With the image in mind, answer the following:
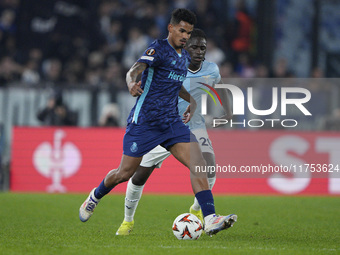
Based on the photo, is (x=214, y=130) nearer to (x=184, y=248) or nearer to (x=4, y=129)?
(x=4, y=129)

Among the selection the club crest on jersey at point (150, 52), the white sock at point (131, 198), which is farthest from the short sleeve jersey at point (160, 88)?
the white sock at point (131, 198)

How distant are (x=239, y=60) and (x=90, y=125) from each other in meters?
4.75

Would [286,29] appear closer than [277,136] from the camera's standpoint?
No

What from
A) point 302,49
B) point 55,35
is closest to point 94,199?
point 55,35

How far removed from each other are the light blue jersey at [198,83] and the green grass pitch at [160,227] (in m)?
1.32

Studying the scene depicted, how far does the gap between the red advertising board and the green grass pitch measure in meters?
0.84

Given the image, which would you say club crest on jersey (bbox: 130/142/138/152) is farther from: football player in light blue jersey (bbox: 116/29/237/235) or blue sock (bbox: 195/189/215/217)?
blue sock (bbox: 195/189/215/217)

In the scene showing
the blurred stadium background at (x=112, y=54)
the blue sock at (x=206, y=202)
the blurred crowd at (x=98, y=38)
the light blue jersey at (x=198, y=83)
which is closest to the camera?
the blue sock at (x=206, y=202)

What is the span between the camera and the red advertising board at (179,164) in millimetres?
12969

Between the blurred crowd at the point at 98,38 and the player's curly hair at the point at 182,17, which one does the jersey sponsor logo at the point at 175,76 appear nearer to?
the player's curly hair at the point at 182,17

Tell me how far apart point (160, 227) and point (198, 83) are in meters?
1.80

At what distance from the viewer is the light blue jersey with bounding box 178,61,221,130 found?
25.0 feet

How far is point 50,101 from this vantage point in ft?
44.5

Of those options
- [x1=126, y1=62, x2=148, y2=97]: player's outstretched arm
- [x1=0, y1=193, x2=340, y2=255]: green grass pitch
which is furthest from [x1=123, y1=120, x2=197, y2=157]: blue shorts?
[x1=0, y1=193, x2=340, y2=255]: green grass pitch
